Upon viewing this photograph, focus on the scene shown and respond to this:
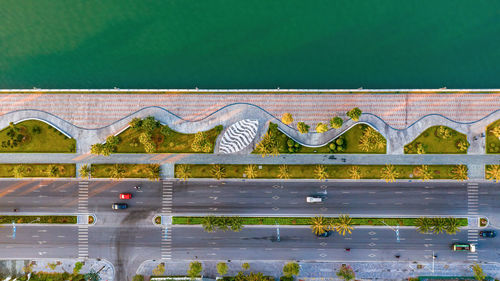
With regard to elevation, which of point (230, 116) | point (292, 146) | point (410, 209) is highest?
point (230, 116)

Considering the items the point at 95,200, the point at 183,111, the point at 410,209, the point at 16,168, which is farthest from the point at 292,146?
the point at 16,168

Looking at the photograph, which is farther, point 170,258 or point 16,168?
point 170,258

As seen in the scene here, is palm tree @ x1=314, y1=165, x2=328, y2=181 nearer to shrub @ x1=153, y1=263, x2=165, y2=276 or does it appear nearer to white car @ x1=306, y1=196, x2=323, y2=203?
white car @ x1=306, y1=196, x2=323, y2=203

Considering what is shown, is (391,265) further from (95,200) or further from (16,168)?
(16,168)

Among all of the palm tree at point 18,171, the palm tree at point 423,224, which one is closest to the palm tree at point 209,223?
the palm tree at point 18,171

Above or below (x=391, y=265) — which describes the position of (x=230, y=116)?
above

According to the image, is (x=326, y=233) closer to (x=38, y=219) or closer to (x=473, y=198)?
(x=473, y=198)

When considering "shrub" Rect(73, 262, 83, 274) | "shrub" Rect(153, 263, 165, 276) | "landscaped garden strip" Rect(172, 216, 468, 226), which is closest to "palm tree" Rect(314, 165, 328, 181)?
"landscaped garden strip" Rect(172, 216, 468, 226)

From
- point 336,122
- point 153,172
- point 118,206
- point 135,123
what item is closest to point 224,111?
point 135,123
